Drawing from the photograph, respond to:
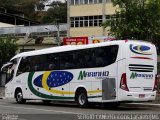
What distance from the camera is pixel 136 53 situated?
21953mm

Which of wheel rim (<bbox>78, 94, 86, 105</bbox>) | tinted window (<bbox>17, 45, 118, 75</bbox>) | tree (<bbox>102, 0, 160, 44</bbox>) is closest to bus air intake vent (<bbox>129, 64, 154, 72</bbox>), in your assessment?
tinted window (<bbox>17, 45, 118, 75</bbox>)

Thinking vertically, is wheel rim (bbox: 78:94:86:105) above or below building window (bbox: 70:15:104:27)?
below

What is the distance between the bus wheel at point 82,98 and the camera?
2355cm

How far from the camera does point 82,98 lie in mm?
23891

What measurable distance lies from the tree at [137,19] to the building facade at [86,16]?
121 ft

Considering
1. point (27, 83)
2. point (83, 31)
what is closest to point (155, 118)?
point (27, 83)

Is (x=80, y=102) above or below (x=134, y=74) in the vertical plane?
below

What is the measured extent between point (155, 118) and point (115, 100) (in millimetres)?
5057

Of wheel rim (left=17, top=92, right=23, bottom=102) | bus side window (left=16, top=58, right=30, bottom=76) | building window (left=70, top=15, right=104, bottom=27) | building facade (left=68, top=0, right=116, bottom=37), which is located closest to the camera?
bus side window (left=16, top=58, right=30, bottom=76)

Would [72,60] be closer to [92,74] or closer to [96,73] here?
[92,74]

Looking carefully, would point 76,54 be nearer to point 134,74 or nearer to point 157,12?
point 134,74

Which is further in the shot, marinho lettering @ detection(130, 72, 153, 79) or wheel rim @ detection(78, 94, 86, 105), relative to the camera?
wheel rim @ detection(78, 94, 86, 105)

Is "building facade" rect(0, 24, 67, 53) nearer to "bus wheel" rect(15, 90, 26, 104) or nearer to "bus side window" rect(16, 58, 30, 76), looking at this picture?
"bus wheel" rect(15, 90, 26, 104)

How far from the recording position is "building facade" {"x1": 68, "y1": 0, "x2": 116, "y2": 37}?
66.9 m
